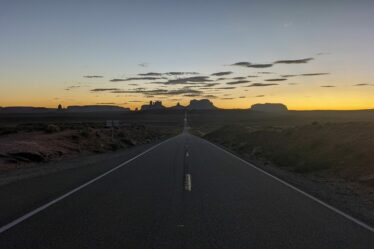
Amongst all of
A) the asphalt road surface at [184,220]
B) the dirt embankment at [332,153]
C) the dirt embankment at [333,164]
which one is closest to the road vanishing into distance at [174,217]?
the asphalt road surface at [184,220]

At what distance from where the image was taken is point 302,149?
25.1 m

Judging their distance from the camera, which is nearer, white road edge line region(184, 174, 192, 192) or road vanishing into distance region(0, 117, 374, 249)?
road vanishing into distance region(0, 117, 374, 249)

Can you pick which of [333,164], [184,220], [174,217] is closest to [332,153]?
[333,164]

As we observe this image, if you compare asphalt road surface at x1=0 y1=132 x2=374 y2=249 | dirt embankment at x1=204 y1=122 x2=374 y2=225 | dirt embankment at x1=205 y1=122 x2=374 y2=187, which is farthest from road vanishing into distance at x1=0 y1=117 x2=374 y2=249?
dirt embankment at x1=205 y1=122 x2=374 y2=187

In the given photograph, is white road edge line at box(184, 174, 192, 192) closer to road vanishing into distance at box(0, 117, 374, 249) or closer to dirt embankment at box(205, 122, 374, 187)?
road vanishing into distance at box(0, 117, 374, 249)

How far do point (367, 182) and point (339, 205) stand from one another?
4.92 meters

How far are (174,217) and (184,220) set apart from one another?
319 millimetres

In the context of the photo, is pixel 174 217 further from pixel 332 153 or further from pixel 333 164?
pixel 332 153

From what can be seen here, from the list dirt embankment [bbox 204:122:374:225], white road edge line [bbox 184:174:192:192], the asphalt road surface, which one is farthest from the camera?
white road edge line [bbox 184:174:192:192]

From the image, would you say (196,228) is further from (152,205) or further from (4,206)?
(4,206)

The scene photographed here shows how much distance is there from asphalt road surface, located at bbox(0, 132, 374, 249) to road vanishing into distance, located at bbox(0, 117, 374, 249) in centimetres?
1

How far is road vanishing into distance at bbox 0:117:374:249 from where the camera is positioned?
22.5ft

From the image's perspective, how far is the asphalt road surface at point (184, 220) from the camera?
683 cm

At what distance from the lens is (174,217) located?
859 cm
